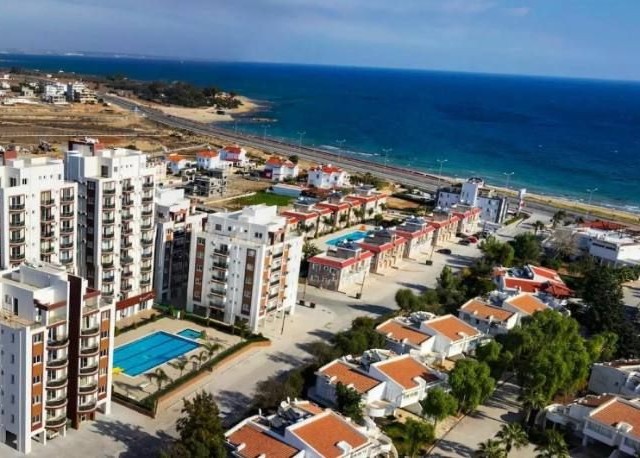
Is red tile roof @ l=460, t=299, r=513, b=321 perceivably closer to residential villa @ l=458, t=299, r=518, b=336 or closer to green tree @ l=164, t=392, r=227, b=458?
residential villa @ l=458, t=299, r=518, b=336

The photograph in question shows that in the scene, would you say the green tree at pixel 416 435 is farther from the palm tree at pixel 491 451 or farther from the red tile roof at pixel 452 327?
the red tile roof at pixel 452 327

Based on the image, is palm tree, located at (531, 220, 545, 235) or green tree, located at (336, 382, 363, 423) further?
palm tree, located at (531, 220, 545, 235)

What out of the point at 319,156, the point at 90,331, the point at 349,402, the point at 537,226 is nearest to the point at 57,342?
the point at 90,331

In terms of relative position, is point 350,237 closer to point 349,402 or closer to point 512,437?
point 349,402

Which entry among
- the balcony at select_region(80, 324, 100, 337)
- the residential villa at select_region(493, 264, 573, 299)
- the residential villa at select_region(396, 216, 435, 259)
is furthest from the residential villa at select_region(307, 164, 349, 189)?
the balcony at select_region(80, 324, 100, 337)

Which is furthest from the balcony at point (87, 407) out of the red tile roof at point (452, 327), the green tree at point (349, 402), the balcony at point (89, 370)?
the red tile roof at point (452, 327)

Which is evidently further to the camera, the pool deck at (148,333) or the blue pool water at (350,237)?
the blue pool water at (350,237)
